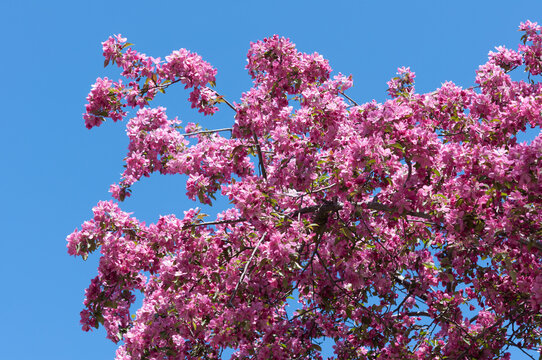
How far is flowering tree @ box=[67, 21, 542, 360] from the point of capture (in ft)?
21.1

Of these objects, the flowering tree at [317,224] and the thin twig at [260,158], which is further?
the thin twig at [260,158]

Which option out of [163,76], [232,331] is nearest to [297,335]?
[232,331]

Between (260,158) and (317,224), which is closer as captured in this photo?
(317,224)

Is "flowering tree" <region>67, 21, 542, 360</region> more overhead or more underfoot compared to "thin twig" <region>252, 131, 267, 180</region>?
more underfoot

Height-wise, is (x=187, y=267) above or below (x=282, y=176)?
below

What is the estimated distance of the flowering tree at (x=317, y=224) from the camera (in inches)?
253

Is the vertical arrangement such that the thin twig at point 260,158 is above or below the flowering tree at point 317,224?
above

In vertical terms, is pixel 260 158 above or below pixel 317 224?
above

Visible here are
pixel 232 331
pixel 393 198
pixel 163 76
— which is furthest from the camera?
pixel 163 76

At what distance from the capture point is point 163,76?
8617 mm

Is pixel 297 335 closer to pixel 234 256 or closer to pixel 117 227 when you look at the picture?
pixel 234 256

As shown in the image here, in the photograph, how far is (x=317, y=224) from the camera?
714 centimetres

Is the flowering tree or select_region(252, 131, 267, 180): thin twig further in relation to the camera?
select_region(252, 131, 267, 180): thin twig

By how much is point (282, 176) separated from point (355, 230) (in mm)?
1162
